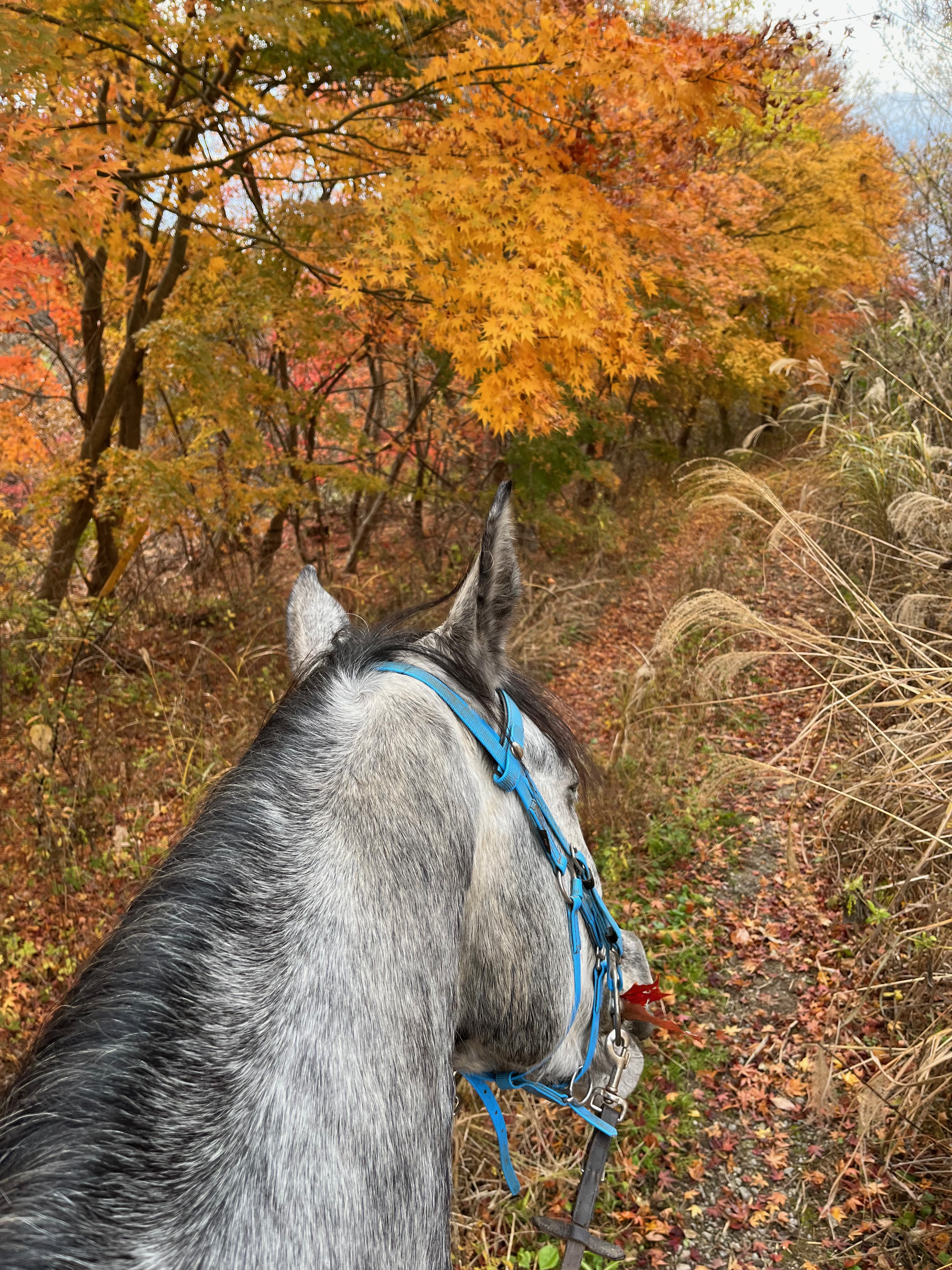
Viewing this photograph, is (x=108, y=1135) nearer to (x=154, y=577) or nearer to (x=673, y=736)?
(x=673, y=736)

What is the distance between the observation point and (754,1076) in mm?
3502

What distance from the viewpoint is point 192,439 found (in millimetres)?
7512

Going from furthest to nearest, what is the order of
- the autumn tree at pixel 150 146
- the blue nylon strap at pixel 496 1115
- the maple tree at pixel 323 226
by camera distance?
the maple tree at pixel 323 226
the autumn tree at pixel 150 146
the blue nylon strap at pixel 496 1115

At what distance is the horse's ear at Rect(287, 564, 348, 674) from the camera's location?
1.57 meters

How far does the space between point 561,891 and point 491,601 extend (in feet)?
2.05

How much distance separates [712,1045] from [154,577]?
5927 millimetres

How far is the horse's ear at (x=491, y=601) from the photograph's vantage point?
1.33 m

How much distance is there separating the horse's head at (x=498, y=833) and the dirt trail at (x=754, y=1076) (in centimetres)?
188

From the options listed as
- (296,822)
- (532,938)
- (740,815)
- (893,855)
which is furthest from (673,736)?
(296,822)

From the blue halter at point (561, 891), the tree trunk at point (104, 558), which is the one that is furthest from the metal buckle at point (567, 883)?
the tree trunk at point (104, 558)

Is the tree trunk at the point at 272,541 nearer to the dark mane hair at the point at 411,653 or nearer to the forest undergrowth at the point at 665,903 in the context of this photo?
the forest undergrowth at the point at 665,903

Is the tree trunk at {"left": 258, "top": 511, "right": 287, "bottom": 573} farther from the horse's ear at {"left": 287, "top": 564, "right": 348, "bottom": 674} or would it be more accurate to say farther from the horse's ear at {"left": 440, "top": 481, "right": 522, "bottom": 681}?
the horse's ear at {"left": 440, "top": 481, "right": 522, "bottom": 681}

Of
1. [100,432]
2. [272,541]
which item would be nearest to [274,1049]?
[100,432]

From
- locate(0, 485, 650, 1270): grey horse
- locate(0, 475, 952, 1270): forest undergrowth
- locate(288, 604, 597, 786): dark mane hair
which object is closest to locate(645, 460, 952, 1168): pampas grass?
locate(0, 475, 952, 1270): forest undergrowth
